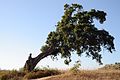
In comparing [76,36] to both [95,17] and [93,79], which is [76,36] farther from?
[93,79]

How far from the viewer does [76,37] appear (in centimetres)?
3297

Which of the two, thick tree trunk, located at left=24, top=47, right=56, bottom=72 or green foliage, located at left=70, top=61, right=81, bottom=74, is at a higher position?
thick tree trunk, located at left=24, top=47, right=56, bottom=72

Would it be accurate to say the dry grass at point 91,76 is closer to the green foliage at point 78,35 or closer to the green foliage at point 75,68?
the green foliage at point 75,68

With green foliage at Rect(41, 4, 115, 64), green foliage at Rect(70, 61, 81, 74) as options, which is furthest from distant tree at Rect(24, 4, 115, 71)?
green foliage at Rect(70, 61, 81, 74)

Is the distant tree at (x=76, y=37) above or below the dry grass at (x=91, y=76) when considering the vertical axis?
above

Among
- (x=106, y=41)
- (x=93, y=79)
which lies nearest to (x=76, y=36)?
(x=106, y=41)

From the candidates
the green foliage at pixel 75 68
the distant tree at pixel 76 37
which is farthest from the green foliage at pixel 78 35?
the green foliage at pixel 75 68

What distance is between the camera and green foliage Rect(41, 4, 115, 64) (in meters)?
33.1

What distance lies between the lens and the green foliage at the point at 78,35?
109 feet

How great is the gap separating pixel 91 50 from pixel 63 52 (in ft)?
9.06

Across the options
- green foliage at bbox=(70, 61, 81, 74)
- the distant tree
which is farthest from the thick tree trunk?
green foliage at bbox=(70, 61, 81, 74)

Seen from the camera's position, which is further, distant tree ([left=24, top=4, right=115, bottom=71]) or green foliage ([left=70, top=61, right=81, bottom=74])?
distant tree ([left=24, top=4, right=115, bottom=71])

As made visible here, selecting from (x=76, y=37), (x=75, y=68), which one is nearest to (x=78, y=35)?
(x=76, y=37)

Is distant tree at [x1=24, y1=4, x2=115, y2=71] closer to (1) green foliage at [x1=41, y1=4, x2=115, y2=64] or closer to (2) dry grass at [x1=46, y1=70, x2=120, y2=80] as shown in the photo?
(1) green foliage at [x1=41, y1=4, x2=115, y2=64]
